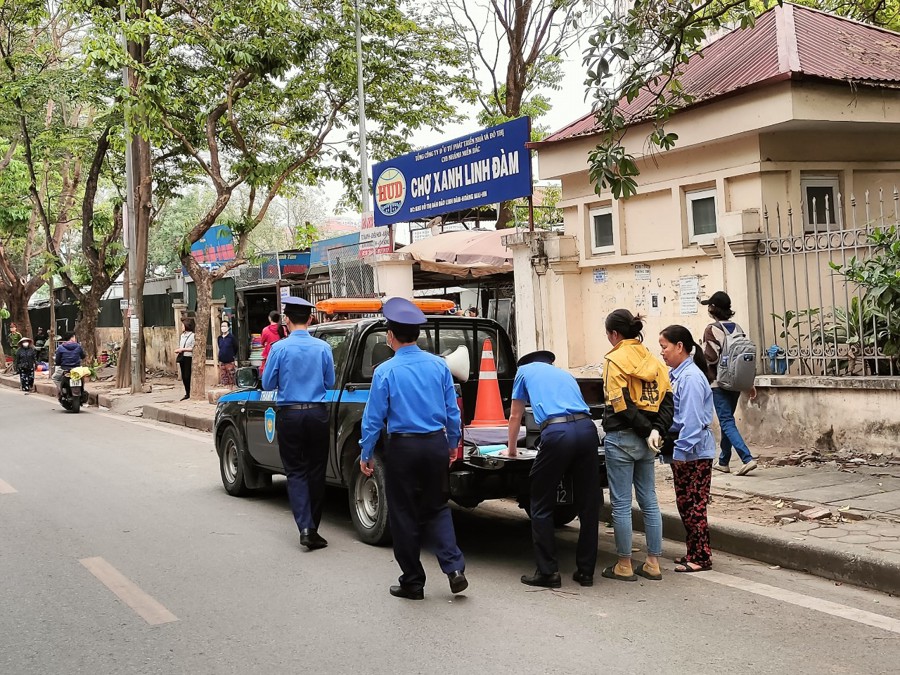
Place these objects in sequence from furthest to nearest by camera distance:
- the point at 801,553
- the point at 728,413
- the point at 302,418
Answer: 1. the point at 728,413
2. the point at 302,418
3. the point at 801,553

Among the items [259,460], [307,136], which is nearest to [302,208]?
[307,136]

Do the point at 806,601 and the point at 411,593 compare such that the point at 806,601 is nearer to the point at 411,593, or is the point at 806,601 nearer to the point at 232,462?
the point at 411,593

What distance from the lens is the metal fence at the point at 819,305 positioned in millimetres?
8844

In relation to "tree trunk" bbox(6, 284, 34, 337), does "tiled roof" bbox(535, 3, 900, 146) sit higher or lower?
higher

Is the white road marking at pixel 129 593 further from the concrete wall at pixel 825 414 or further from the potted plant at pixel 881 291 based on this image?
the potted plant at pixel 881 291

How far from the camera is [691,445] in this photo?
5.88m

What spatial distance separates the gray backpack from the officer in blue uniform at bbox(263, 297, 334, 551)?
370cm

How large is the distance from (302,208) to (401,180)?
2255 inches

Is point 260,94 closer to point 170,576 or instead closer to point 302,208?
point 170,576

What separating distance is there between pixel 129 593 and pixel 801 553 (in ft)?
14.1

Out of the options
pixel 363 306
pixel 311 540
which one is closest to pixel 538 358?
pixel 311 540

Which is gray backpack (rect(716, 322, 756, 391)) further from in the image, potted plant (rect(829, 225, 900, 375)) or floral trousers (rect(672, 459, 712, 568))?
floral trousers (rect(672, 459, 712, 568))

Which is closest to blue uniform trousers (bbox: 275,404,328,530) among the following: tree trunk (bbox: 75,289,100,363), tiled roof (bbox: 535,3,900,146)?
tiled roof (bbox: 535,3,900,146)

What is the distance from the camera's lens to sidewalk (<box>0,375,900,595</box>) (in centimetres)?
575
